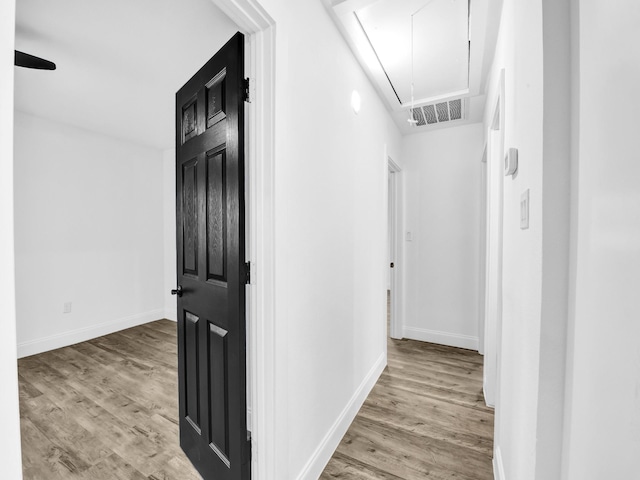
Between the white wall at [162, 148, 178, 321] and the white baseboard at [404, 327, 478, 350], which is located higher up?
the white wall at [162, 148, 178, 321]

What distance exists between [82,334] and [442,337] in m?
4.38

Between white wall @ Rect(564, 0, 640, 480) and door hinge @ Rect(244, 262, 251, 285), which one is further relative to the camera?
door hinge @ Rect(244, 262, 251, 285)

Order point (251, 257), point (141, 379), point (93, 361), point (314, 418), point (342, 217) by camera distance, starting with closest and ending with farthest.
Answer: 1. point (251, 257)
2. point (314, 418)
3. point (342, 217)
4. point (141, 379)
5. point (93, 361)

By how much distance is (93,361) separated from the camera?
3.17 m

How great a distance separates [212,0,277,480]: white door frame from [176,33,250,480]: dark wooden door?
0.06 metres

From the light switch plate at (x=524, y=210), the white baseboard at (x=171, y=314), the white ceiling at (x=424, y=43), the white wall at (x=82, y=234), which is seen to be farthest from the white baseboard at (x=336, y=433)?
the white wall at (x=82, y=234)

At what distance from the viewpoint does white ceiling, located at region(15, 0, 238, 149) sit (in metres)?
1.74

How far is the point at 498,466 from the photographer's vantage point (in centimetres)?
156

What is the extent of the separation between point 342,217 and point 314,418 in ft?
3.86

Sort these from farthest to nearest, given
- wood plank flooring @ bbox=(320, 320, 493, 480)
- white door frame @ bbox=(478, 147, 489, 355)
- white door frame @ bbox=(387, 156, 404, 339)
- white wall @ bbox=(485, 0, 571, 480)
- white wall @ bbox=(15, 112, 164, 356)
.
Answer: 1. white door frame @ bbox=(387, 156, 404, 339)
2. white wall @ bbox=(15, 112, 164, 356)
3. white door frame @ bbox=(478, 147, 489, 355)
4. wood plank flooring @ bbox=(320, 320, 493, 480)
5. white wall @ bbox=(485, 0, 571, 480)

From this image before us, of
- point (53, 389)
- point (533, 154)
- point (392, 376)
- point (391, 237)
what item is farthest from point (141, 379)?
point (533, 154)

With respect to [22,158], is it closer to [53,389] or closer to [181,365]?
[53,389]

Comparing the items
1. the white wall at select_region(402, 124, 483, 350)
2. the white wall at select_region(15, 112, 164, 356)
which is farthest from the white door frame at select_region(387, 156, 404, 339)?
the white wall at select_region(15, 112, 164, 356)

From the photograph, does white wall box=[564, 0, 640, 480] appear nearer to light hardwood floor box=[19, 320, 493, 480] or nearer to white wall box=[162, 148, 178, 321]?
light hardwood floor box=[19, 320, 493, 480]
